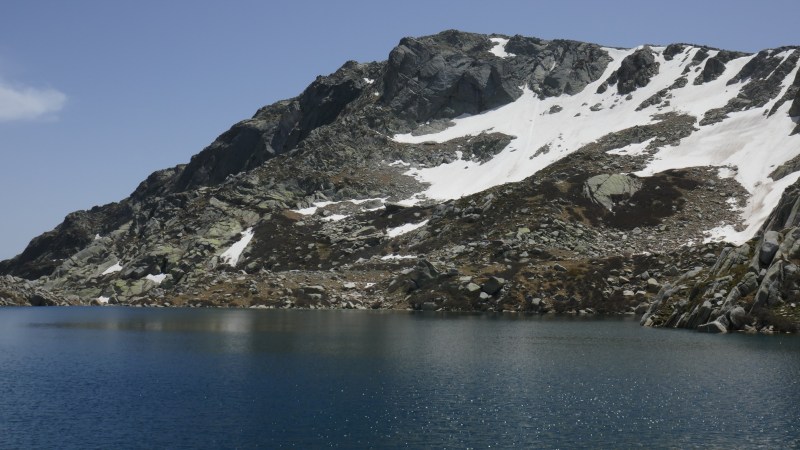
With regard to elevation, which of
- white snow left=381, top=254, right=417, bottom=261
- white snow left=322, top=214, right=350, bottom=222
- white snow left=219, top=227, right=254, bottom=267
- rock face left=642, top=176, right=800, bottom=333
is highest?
white snow left=322, top=214, right=350, bottom=222

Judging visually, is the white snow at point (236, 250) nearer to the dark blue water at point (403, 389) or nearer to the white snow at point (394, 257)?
the white snow at point (394, 257)

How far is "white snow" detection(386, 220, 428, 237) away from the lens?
6478 inches

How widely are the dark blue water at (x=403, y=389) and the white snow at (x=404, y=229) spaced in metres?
78.7

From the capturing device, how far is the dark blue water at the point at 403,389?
36.5m

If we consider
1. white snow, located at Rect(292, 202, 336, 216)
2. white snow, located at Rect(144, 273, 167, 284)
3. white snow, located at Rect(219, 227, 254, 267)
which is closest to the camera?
white snow, located at Rect(219, 227, 254, 267)

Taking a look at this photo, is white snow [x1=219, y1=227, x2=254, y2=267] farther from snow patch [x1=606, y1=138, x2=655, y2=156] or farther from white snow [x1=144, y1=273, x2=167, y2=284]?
snow patch [x1=606, y1=138, x2=655, y2=156]

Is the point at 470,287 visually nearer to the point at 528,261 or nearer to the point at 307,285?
the point at 528,261

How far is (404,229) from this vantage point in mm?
166000

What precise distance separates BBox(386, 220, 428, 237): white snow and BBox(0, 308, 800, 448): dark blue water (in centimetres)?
7873

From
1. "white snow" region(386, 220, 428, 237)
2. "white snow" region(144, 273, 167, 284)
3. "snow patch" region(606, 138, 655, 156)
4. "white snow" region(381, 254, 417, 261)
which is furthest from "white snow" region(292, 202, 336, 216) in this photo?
"snow patch" region(606, 138, 655, 156)

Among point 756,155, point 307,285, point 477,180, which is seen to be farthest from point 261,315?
point 756,155

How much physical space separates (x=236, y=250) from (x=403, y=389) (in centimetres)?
13286

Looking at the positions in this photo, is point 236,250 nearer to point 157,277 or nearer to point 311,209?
point 157,277

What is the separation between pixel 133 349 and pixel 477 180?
135722mm
